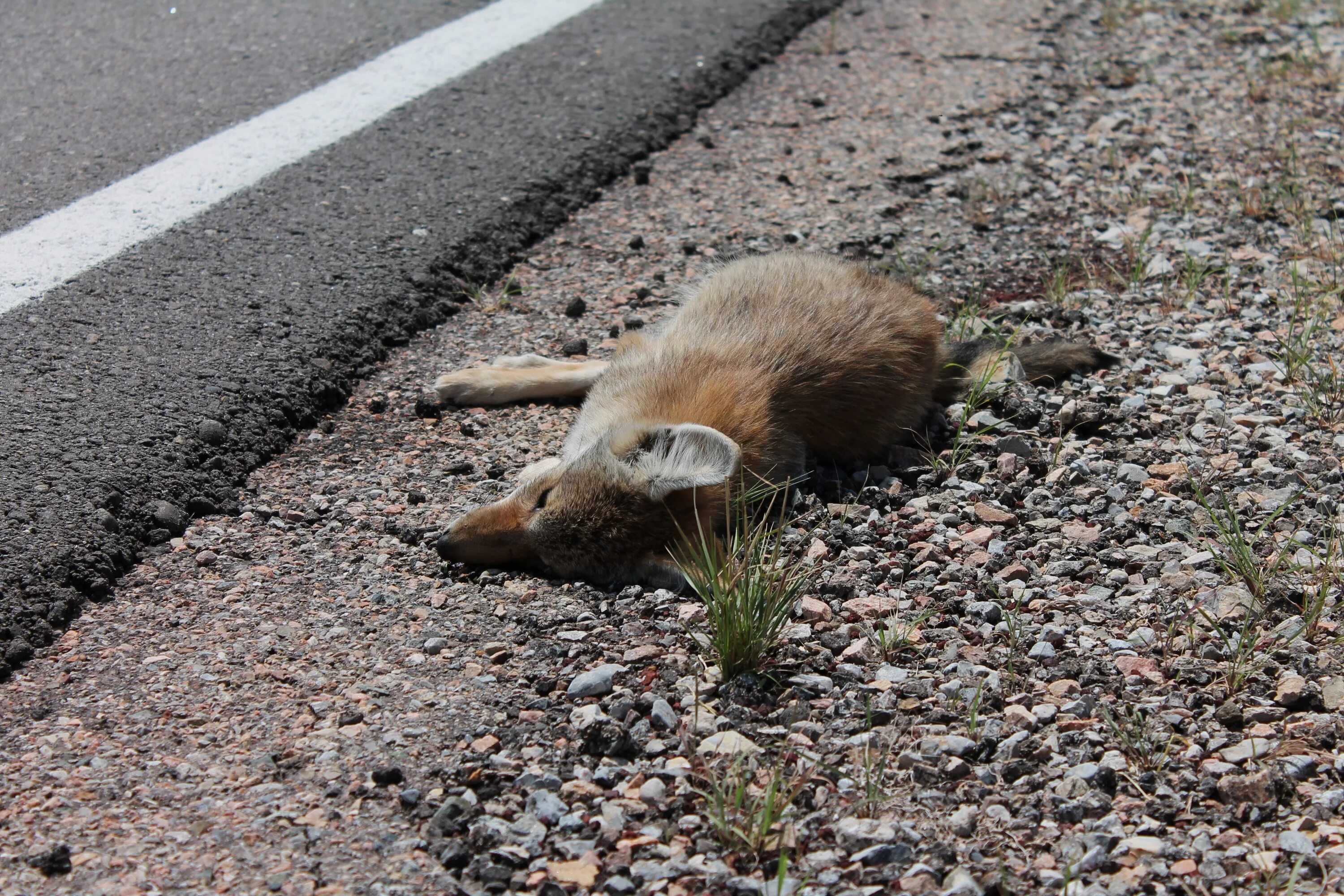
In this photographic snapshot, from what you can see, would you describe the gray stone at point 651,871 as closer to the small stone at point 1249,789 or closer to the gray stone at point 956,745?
the gray stone at point 956,745

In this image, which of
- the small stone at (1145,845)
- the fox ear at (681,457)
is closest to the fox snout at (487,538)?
the fox ear at (681,457)

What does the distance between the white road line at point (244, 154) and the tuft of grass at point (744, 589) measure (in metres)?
2.51

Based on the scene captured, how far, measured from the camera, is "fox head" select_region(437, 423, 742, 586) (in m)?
3.44

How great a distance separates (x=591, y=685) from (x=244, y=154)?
3262mm

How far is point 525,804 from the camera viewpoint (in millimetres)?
2551

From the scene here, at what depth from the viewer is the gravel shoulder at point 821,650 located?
2432 mm

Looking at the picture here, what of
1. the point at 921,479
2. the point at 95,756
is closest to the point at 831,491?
the point at 921,479

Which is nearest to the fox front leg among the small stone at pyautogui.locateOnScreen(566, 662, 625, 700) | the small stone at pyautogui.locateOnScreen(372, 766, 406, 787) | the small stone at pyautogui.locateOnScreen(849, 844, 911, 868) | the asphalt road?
the asphalt road

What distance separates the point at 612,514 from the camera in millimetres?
3521

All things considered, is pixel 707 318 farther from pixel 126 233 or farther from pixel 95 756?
pixel 95 756

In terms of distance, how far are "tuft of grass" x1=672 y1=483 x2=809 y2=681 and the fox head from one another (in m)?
0.10

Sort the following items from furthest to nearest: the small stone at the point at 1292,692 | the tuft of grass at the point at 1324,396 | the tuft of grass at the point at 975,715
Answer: the tuft of grass at the point at 1324,396
the small stone at the point at 1292,692
the tuft of grass at the point at 975,715

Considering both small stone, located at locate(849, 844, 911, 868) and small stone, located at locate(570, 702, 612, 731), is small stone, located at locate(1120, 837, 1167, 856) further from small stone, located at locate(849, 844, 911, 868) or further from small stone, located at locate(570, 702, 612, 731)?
small stone, located at locate(570, 702, 612, 731)

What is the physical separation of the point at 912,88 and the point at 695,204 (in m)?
1.93
